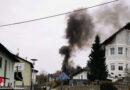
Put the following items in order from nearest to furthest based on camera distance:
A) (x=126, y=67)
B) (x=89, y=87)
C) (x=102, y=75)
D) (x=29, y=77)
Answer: (x=89, y=87) → (x=102, y=75) → (x=126, y=67) → (x=29, y=77)

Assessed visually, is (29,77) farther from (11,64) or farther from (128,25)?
(128,25)

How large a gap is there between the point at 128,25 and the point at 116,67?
333 inches

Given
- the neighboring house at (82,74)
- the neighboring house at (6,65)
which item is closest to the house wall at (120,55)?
the neighboring house at (82,74)

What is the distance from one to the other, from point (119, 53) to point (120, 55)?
0.50 m

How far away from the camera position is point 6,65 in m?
31.0

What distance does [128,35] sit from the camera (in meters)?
46.1

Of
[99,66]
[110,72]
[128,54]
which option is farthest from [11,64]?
[128,54]

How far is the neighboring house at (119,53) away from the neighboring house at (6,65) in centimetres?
1912

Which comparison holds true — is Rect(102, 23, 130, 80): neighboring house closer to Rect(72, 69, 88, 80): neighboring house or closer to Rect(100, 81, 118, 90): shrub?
Rect(100, 81, 118, 90): shrub

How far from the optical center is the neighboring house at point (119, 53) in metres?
44.8

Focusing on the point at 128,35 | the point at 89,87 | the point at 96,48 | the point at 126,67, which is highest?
the point at 128,35

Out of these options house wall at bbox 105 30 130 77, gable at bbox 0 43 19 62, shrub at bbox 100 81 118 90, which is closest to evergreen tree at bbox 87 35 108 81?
house wall at bbox 105 30 130 77

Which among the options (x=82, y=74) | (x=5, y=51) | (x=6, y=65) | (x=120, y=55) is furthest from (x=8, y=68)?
(x=82, y=74)

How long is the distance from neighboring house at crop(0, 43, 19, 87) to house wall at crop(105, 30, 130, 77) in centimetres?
1951
